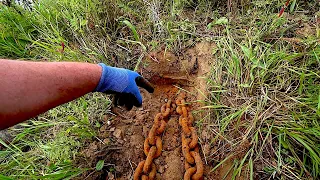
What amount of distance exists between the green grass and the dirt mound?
0.10 m

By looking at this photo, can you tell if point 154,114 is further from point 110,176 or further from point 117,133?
point 110,176

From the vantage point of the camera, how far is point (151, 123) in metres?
2.16

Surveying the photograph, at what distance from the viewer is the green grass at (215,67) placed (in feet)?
5.61

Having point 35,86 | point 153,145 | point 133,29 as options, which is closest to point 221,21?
point 133,29

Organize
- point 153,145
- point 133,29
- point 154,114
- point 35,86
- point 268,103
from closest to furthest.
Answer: point 35,86
point 268,103
point 153,145
point 154,114
point 133,29

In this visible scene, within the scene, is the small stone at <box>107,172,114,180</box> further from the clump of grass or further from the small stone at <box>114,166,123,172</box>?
the clump of grass

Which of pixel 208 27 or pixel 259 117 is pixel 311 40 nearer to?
pixel 259 117

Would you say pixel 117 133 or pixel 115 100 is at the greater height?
pixel 115 100

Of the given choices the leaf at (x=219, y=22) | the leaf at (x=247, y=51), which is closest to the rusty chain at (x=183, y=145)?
the leaf at (x=247, y=51)

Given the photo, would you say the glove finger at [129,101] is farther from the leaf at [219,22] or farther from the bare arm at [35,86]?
the leaf at [219,22]

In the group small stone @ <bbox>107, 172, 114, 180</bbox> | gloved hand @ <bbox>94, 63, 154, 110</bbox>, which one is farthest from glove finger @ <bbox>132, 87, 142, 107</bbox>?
small stone @ <bbox>107, 172, 114, 180</bbox>

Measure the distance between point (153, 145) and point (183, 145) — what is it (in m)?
0.21

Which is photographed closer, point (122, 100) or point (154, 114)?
point (122, 100)

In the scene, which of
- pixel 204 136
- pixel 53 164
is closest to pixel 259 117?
pixel 204 136
